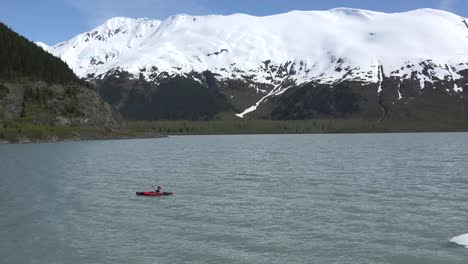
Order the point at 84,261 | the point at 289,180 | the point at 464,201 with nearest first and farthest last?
the point at 84,261 < the point at 464,201 < the point at 289,180

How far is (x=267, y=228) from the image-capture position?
1692 inches

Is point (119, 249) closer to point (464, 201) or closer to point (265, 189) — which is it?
point (265, 189)

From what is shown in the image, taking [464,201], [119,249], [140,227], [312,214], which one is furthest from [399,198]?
[119,249]

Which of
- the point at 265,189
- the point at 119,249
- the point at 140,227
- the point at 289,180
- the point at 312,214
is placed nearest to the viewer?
the point at 119,249

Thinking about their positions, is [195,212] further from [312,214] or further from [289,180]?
[289,180]

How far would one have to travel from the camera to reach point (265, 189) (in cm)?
6694

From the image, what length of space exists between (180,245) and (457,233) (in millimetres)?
21046

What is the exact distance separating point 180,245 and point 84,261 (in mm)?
6792

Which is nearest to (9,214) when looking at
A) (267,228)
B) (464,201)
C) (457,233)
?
(267,228)

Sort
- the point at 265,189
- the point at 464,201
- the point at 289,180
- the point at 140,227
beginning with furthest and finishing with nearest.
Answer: the point at 289,180, the point at 265,189, the point at 464,201, the point at 140,227

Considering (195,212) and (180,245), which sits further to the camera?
(195,212)

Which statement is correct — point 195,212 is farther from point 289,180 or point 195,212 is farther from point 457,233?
point 289,180

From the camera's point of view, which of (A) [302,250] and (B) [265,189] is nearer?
(A) [302,250]

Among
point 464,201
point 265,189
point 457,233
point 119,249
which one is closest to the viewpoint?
point 119,249
